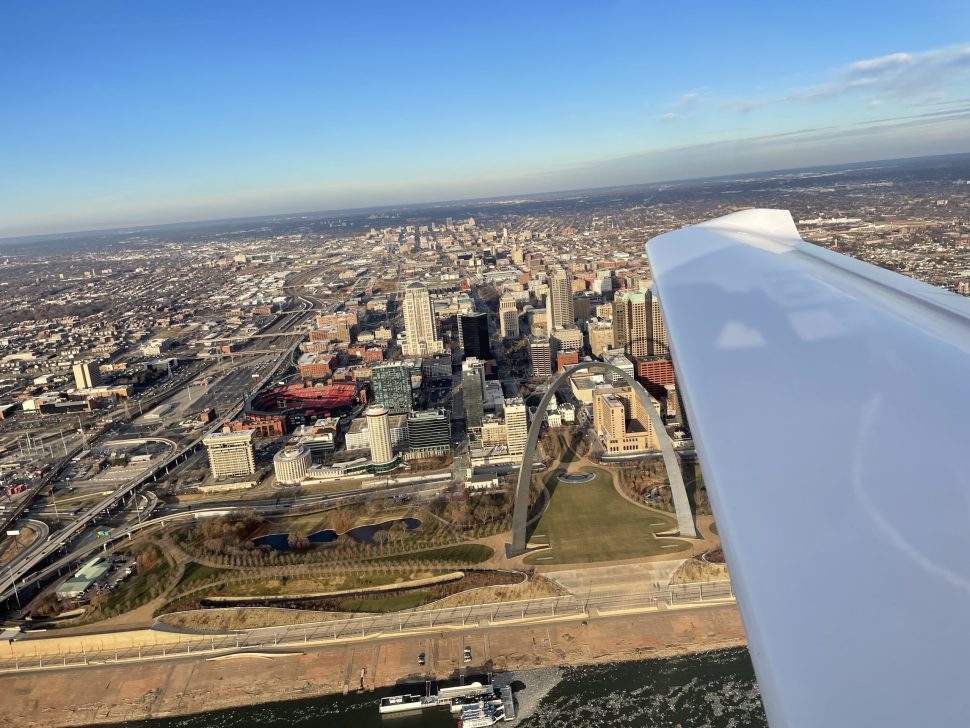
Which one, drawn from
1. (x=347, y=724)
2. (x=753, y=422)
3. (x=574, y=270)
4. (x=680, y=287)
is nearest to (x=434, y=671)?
(x=347, y=724)

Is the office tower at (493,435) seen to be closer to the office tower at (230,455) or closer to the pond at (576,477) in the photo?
the pond at (576,477)

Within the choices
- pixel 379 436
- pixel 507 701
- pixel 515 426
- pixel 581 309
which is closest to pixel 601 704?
pixel 507 701

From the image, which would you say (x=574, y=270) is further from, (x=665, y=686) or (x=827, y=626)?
(x=827, y=626)

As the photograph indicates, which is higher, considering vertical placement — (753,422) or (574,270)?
(753,422)

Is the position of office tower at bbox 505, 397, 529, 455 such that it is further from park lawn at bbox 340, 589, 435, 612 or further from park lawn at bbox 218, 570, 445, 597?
park lawn at bbox 340, 589, 435, 612

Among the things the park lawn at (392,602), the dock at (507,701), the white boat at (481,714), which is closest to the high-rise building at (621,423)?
the park lawn at (392,602)

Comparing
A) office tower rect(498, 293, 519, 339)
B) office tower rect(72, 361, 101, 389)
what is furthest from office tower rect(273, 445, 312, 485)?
office tower rect(72, 361, 101, 389)

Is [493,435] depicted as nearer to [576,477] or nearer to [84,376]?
[576,477]
